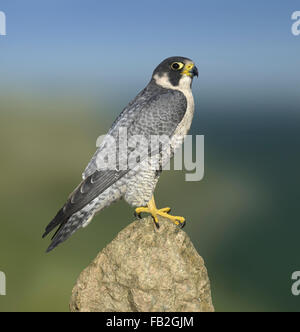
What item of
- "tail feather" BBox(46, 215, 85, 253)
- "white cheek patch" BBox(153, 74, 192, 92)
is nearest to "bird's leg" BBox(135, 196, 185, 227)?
"tail feather" BBox(46, 215, 85, 253)

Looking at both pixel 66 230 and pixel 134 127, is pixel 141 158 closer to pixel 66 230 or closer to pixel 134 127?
pixel 134 127

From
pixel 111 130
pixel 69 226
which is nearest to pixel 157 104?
pixel 111 130

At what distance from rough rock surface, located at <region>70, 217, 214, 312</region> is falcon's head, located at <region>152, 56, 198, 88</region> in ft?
5.76

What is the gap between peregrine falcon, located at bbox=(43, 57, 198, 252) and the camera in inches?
170

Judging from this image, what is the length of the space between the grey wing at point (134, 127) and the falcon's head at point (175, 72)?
0.53 feet

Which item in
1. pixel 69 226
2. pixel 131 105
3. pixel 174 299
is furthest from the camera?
pixel 131 105

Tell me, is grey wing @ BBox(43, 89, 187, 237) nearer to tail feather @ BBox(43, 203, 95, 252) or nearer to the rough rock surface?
tail feather @ BBox(43, 203, 95, 252)

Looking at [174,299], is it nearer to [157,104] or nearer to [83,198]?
[83,198]

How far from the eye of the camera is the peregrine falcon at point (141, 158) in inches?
170

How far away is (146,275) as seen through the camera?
4.10 m

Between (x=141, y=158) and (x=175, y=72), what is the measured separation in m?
1.19

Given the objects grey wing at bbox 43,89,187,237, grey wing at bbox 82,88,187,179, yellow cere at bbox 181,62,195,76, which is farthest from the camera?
yellow cere at bbox 181,62,195,76
